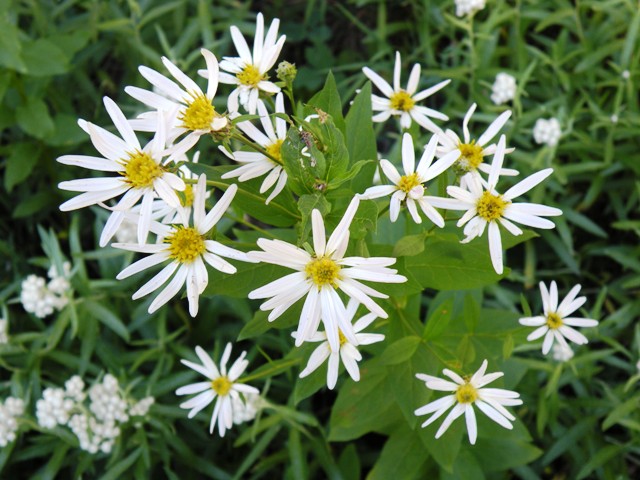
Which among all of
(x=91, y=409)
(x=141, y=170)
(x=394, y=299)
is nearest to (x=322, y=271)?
(x=141, y=170)

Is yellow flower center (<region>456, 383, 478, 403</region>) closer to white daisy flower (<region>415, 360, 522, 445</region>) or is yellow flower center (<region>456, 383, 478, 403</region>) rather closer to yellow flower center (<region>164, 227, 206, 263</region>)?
white daisy flower (<region>415, 360, 522, 445</region>)

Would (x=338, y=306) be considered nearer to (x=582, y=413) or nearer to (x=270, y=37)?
(x=270, y=37)

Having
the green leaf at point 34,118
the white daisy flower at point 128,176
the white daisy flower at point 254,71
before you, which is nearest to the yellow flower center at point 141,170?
the white daisy flower at point 128,176

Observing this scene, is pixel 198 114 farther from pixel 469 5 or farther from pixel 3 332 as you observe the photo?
pixel 469 5

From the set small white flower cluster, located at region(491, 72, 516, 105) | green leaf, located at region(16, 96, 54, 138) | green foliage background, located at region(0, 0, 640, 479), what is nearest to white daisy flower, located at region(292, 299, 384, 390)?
green foliage background, located at region(0, 0, 640, 479)

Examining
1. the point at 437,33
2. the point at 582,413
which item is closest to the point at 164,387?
the point at 582,413

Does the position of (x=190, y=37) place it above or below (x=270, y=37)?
above
